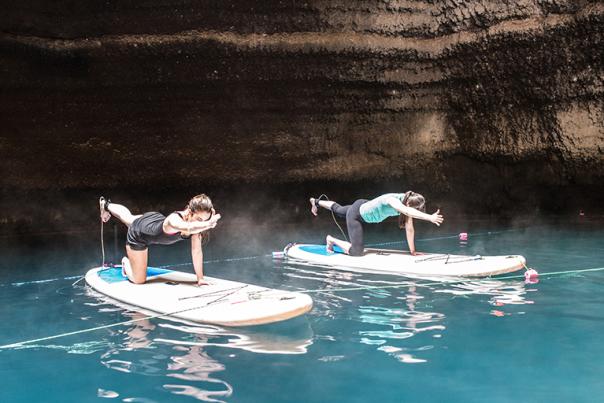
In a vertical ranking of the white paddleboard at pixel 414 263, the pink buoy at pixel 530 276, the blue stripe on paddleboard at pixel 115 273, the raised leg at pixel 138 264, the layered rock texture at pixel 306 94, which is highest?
the layered rock texture at pixel 306 94

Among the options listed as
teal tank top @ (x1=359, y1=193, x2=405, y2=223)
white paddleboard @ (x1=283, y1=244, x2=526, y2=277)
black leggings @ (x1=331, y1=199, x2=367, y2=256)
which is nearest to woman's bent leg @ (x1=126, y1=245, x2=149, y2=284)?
white paddleboard @ (x1=283, y1=244, x2=526, y2=277)

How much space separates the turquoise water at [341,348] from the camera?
410cm

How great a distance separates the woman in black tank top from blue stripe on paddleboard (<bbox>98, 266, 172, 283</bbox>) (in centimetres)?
10

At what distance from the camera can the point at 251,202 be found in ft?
58.3

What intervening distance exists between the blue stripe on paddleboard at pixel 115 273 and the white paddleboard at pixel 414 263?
2809mm

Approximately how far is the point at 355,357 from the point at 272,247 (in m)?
7.53

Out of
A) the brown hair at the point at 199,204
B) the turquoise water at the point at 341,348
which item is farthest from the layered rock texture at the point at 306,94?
the brown hair at the point at 199,204

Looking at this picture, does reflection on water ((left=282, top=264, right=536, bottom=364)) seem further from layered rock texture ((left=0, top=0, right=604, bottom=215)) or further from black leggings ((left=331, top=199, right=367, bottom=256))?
layered rock texture ((left=0, top=0, right=604, bottom=215))

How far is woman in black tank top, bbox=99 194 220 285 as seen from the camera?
20.4 ft

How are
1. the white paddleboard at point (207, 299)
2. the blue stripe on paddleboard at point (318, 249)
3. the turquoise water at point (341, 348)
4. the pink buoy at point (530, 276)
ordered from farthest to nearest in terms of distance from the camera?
the blue stripe on paddleboard at point (318, 249)
the pink buoy at point (530, 276)
the white paddleboard at point (207, 299)
the turquoise water at point (341, 348)

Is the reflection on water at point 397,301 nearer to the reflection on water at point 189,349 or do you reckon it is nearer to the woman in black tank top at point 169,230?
the reflection on water at point 189,349

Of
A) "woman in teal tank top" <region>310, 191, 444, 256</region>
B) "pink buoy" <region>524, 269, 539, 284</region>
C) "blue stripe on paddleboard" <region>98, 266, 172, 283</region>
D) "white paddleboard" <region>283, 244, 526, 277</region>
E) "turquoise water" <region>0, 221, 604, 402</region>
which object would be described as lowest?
"turquoise water" <region>0, 221, 604, 402</region>

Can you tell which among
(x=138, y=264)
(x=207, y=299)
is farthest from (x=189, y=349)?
(x=138, y=264)

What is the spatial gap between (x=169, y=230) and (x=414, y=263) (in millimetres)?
3502
